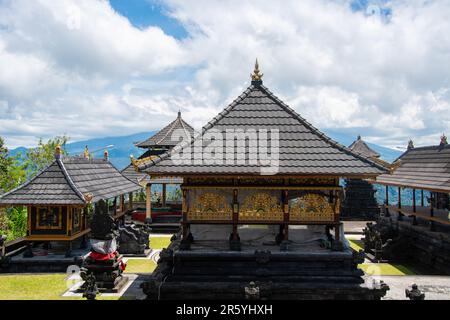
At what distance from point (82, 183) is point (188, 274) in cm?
866

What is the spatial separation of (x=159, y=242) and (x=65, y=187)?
7437 millimetres

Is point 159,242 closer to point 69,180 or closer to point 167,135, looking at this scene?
point 69,180

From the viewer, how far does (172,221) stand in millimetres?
25625

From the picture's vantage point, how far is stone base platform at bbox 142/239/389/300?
31.9 feet

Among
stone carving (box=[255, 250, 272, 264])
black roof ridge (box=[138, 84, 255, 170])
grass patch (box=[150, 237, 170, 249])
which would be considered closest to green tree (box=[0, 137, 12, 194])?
grass patch (box=[150, 237, 170, 249])

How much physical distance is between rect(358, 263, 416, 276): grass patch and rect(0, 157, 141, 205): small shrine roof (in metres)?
11.8

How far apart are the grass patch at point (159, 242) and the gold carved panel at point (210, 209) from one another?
34.5 ft

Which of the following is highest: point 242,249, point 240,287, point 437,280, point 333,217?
point 333,217

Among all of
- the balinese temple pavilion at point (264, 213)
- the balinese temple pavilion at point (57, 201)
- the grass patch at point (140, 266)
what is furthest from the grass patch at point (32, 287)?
the balinese temple pavilion at point (264, 213)

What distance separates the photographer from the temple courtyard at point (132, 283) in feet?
39.2

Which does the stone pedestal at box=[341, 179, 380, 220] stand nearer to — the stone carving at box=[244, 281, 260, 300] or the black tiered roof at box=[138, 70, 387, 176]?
the black tiered roof at box=[138, 70, 387, 176]

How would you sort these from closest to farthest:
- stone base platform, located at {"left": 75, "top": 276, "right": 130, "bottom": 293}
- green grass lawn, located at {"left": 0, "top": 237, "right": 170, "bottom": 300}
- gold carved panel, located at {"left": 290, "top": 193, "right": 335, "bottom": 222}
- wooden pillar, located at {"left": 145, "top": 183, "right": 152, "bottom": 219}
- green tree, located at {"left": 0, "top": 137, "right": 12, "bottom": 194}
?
gold carved panel, located at {"left": 290, "top": 193, "right": 335, "bottom": 222}
green grass lawn, located at {"left": 0, "top": 237, "right": 170, "bottom": 300}
stone base platform, located at {"left": 75, "top": 276, "right": 130, "bottom": 293}
wooden pillar, located at {"left": 145, "top": 183, "right": 152, "bottom": 219}
green tree, located at {"left": 0, "top": 137, "right": 12, "bottom": 194}
